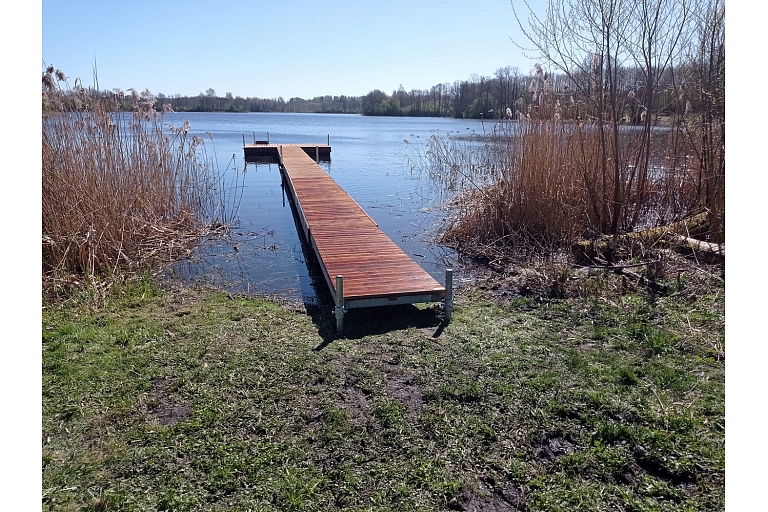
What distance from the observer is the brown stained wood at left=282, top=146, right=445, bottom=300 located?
5371 millimetres

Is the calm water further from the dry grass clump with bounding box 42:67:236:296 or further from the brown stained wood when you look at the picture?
the dry grass clump with bounding box 42:67:236:296

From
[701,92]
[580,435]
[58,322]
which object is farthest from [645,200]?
[58,322]

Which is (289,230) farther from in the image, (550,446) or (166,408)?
(550,446)

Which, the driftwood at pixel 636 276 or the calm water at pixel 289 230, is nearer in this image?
the driftwood at pixel 636 276

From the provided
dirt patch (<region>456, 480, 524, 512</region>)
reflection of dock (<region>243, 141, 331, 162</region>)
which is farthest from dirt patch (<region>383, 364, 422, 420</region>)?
reflection of dock (<region>243, 141, 331, 162</region>)

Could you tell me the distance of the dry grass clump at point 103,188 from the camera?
20.3 feet

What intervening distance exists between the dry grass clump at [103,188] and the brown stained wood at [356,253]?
2.22 m

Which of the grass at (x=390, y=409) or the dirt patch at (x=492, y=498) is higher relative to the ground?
the grass at (x=390, y=409)

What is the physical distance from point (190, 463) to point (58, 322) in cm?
291

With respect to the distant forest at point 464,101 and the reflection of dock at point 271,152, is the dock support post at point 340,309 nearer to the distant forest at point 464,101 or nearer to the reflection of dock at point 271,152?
the distant forest at point 464,101

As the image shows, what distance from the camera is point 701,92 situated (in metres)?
6.60

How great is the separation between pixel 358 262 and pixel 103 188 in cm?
344

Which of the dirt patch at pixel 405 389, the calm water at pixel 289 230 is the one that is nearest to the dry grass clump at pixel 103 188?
the calm water at pixel 289 230

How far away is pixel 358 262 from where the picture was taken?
6.27m
